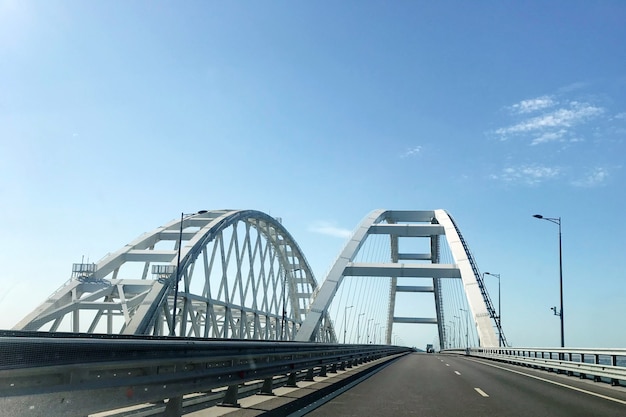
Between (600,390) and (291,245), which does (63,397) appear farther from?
(291,245)

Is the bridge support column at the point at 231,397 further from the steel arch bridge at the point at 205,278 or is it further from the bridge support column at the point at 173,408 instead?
the steel arch bridge at the point at 205,278

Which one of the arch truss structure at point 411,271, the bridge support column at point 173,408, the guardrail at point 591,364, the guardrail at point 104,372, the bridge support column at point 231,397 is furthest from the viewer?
the arch truss structure at point 411,271

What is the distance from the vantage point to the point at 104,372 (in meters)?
5.45

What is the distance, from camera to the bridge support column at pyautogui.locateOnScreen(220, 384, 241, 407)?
357 inches

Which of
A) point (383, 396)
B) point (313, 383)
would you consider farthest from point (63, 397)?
point (313, 383)

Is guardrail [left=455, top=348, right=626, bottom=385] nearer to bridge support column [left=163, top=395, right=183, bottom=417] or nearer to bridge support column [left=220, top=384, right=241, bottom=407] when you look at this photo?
bridge support column [left=220, top=384, right=241, bottom=407]

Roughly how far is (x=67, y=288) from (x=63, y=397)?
1635 inches

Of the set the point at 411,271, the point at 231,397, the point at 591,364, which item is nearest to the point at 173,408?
the point at 231,397

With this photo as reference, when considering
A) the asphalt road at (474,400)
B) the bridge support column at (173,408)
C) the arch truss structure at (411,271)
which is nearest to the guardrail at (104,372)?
the bridge support column at (173,408)

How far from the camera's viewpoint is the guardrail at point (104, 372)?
4.22 meters

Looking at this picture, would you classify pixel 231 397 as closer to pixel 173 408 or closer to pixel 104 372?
pixel 173 408

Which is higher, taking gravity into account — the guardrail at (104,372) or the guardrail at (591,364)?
the guardrail at (104,372)

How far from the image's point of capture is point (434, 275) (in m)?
45.9

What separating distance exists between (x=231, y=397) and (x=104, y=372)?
4.00 m
